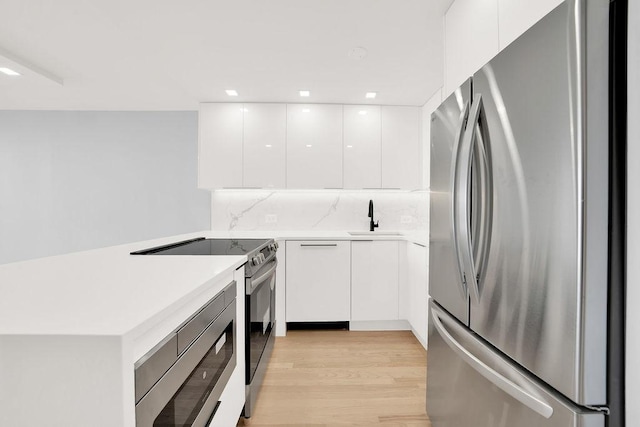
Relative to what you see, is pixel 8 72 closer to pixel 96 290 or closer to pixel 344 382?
pixel 96 290

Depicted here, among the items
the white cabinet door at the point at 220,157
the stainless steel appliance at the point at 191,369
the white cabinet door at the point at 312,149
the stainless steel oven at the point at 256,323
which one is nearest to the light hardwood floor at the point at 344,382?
the stainless steel oven at the point at 256,323

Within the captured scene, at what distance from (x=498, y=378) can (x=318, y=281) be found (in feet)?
7.20

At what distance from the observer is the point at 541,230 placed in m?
0.85

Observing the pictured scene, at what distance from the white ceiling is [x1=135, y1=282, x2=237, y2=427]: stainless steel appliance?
5.17ft

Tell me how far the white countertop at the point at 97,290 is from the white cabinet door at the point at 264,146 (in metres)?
1.89

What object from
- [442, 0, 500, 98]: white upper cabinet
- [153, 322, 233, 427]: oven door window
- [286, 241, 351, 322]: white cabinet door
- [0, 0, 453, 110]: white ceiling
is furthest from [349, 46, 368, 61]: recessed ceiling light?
[153, 322, 233, 427]: oven door window

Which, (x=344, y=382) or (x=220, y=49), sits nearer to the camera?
(x=344, y=382)

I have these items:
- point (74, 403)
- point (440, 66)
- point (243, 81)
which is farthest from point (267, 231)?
point (74, 403)

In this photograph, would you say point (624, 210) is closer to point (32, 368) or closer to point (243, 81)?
point (32, 368)

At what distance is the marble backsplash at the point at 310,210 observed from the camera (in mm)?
3744

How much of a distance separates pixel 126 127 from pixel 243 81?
188 centimetres

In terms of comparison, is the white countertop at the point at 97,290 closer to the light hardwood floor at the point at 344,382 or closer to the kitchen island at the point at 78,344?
the kitchen island at the point at 78,344

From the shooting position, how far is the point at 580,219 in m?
0.74

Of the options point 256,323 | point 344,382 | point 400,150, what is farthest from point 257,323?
point 400,150
